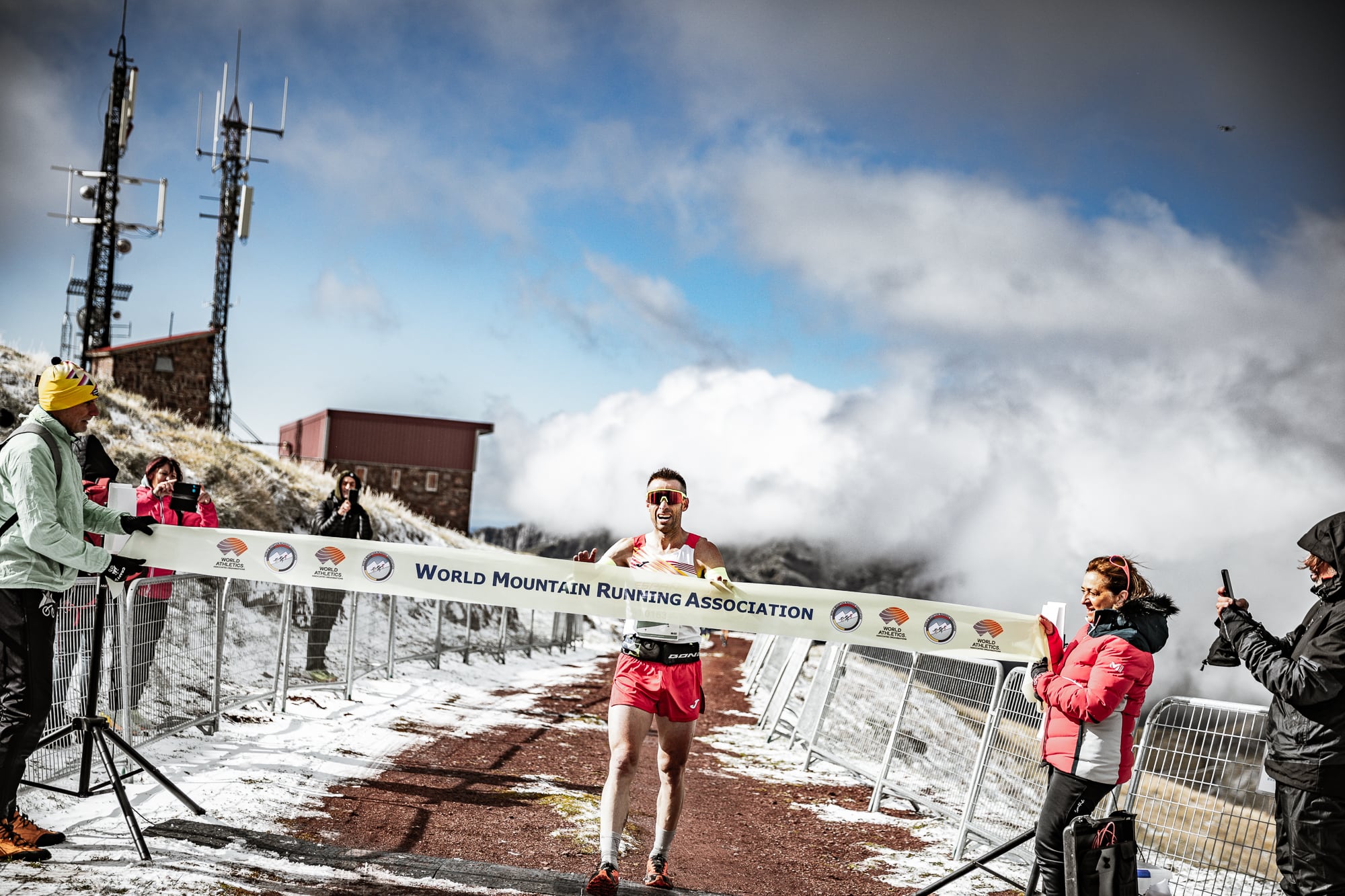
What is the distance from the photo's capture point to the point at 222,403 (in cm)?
3806

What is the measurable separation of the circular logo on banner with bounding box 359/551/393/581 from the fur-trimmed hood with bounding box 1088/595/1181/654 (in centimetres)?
371

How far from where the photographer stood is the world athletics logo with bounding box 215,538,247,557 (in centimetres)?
554

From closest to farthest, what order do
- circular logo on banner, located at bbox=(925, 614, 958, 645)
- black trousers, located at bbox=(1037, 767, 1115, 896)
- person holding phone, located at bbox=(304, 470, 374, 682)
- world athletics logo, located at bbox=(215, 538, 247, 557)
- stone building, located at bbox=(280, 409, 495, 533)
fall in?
black trousers, located at bbox=(1037, 767, 1115, 896) → circular logo on banner, located at bbox=(925, 614, 958, 645) → world athletics logo, located at bbox=(215, 538, 247, 557) → person holding phone, located at bbox=(304, 470, 374, 682) → stone building, located at bbox=(280, 409, 495, 533)

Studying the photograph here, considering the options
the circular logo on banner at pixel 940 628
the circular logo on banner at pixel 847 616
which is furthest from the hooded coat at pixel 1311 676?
the circular logo on banner at pixel 847 616

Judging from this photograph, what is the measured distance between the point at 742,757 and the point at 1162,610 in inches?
249

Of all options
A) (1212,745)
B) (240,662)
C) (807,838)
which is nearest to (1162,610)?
(1212,745)

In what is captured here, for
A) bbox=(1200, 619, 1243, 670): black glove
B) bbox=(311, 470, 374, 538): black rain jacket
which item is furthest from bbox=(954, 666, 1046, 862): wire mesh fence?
bbox=(311, 470, 374, 538): black rain jacket

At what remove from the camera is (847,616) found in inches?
216

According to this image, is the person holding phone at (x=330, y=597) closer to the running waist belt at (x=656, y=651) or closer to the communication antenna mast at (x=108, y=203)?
the running waist belt at (x=656, y=651)

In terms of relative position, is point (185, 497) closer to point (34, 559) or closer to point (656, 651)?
point (34, 559)

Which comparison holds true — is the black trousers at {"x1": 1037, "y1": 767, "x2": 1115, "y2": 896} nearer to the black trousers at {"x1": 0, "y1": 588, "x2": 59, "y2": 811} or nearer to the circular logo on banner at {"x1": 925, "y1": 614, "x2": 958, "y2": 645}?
the circular logo on banner at {"x1": 925, "y1": 614, "x2": 958, "y2": 645}

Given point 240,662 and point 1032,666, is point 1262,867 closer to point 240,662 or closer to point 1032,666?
point 1032,666

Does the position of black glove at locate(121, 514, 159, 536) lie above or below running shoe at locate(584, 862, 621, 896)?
above

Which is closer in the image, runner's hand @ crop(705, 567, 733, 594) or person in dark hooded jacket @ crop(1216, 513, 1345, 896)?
person in dark hooded jacket @ crop(1216, 513, 1345, 896)
